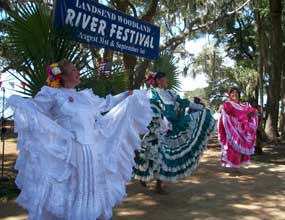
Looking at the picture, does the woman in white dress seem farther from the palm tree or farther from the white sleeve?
the palm tree

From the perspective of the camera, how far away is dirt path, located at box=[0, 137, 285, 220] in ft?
17.5

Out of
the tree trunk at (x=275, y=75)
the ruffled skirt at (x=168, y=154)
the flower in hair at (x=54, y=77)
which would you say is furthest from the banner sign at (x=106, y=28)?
the tree trunk at (x=275, y=75)

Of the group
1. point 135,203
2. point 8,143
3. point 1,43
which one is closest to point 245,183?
point 135,203

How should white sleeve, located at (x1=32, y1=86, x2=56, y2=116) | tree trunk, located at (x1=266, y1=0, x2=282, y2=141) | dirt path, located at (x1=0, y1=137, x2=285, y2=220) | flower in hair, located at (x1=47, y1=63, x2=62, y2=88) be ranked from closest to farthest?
1. white sleeve, located at (x1=32, y1=86, x2=56, y2=116)
2. flower in hair, located at (x1=47, y1=63, x2=62, y2=88)
3. dirt path, located at (x1=0, y1=137, x2=285, y2=220)
4. tree trunk, located at (x1=266, y1=0, x2=282, y2=141)

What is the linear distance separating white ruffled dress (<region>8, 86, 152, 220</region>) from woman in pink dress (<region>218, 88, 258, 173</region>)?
429 centimetres

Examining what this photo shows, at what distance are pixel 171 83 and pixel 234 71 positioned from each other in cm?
1900

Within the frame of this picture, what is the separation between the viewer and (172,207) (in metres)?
5.70

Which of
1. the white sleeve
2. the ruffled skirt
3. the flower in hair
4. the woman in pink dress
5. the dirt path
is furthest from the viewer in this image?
the woman in pink dress

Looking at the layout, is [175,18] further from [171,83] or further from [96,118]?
[96,118]

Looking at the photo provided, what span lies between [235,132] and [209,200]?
2.60 m

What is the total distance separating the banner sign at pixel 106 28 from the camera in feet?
17.9

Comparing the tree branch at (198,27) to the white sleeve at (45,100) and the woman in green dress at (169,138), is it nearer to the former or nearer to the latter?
the woman in green dress at (169,138)

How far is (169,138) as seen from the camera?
6465 millimetres

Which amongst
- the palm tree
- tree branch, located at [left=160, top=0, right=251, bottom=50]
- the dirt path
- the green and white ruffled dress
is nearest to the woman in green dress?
the green and white ruffled dress
